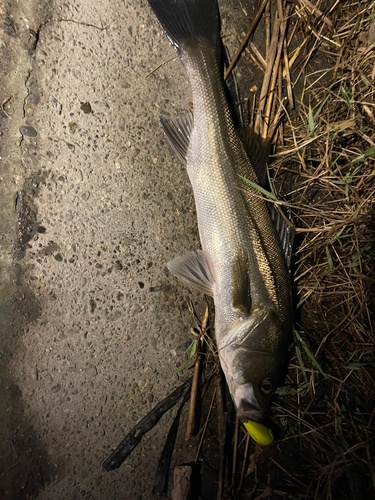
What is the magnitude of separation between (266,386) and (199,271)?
3.18 ft

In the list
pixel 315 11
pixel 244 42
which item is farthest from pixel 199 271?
pixel 315 11

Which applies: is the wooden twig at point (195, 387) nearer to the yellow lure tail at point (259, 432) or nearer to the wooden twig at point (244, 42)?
the yellow lure tail at point (259, 432)

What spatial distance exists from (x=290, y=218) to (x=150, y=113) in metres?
1.49

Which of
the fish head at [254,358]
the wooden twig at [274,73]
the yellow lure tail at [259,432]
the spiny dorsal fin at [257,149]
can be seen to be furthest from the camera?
the wooden twig at [274,73]

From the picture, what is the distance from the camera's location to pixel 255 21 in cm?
266

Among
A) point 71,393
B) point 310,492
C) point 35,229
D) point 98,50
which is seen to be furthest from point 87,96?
point 310,492

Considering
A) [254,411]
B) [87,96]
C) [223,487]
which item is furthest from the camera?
[87,96]

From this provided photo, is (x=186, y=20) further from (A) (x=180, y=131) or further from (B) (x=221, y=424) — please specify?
(B) (x=221, y=424)

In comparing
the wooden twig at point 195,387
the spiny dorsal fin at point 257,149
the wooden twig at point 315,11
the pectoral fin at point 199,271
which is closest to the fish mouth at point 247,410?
the wooden twig at point 195,387

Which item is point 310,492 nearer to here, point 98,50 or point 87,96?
point 87,96

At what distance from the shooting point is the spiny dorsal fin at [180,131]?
2.51 meters

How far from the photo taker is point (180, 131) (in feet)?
8.34

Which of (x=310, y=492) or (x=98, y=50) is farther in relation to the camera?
(x=98, y=50)

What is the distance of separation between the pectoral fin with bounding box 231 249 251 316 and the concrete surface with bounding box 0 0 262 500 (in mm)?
603
